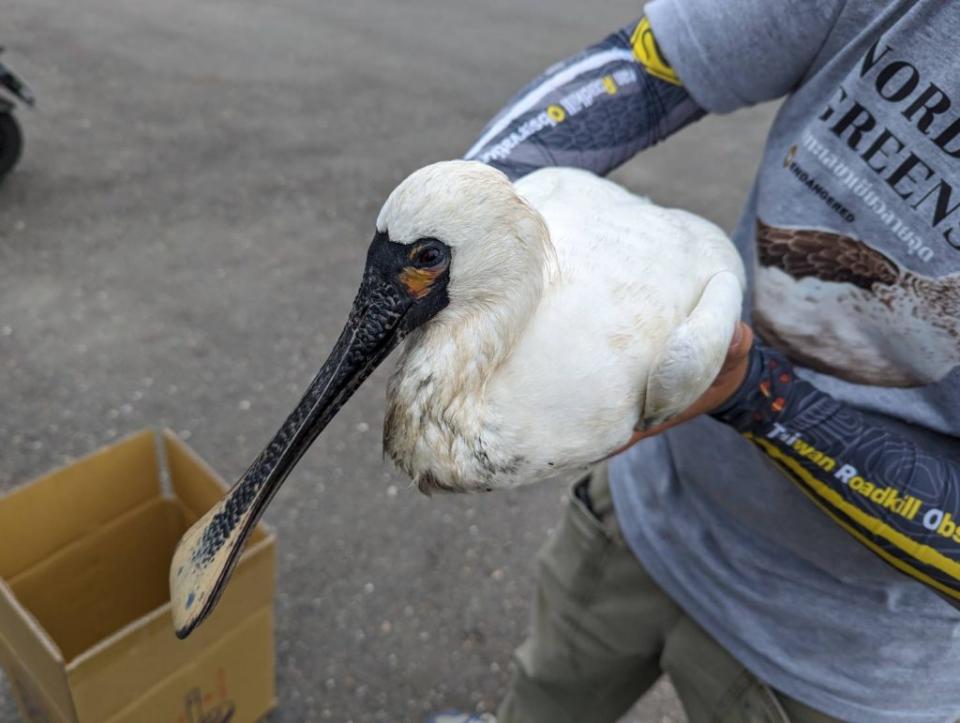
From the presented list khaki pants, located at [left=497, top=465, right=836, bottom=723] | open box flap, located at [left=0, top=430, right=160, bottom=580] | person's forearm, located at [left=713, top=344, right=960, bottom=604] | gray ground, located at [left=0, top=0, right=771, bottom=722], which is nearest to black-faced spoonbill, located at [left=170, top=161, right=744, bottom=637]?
person's forearm, located at [left=713, top=344, right=960, bottom=604]

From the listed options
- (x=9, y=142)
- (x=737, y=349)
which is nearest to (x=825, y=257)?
(x=737, y=349)

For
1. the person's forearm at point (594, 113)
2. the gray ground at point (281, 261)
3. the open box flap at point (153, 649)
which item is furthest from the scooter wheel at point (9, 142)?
the person's forearm at point (594, 113)

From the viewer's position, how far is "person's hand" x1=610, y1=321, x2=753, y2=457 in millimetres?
976

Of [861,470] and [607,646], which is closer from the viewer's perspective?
[861,470]

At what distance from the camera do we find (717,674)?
1282mm

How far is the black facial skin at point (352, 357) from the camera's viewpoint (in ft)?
3.09

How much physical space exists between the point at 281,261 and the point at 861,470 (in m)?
2.78

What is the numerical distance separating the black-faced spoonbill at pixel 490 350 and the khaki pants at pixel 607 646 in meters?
0.47

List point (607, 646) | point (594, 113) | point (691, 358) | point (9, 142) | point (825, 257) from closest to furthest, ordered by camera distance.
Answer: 1. point (691, 358)
2. point (825, 257)
3. point (594, 113)
4. point (607, 646)
5. point (9, 142)

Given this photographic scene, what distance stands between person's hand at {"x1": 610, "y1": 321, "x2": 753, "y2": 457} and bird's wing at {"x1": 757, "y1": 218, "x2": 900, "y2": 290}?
5.7 inches

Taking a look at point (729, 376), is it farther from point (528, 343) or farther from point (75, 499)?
point (75, 499)

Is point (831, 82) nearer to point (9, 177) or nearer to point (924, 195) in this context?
point (924, 195)

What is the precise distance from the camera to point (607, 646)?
1.42 m

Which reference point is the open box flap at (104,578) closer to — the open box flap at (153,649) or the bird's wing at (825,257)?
the open box flap at (153,649)
